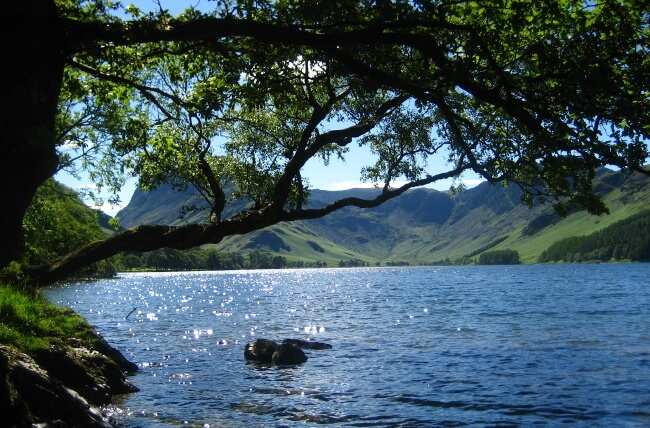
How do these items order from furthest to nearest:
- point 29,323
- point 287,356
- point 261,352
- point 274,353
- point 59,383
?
point 261,352 → point 274,353 → point 287,356 → point 29,323 → point 59,383

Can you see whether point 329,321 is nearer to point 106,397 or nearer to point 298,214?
point 106,397

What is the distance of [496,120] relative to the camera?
1645cm

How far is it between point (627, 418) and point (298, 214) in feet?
49.6

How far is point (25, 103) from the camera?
27.0ft

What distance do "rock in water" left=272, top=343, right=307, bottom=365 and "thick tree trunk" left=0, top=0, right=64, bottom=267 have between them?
88.1 feet

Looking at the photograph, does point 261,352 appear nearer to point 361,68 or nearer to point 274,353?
point 274,353

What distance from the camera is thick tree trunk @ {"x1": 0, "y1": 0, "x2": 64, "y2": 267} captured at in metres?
8.07

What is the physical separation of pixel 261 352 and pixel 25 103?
95.7ft

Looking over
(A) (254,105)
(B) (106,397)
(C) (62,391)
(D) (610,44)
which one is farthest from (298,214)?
(B) (106,397)

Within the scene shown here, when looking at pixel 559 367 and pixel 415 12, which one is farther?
pixel 559 367

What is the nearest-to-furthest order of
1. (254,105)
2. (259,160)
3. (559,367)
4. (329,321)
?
1. (254,105)
2. (259,160)
3. (559,367)
4. (329,321)

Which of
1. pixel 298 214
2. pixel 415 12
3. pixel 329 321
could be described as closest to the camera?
pixel 415 12

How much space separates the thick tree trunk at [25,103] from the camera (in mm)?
8070

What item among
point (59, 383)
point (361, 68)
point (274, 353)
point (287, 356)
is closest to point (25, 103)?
point (361, 68)
